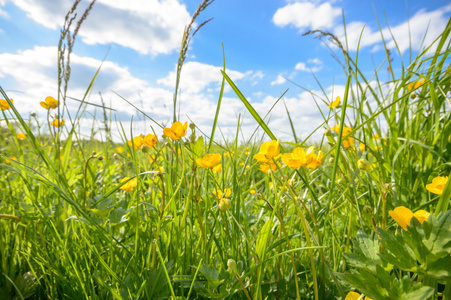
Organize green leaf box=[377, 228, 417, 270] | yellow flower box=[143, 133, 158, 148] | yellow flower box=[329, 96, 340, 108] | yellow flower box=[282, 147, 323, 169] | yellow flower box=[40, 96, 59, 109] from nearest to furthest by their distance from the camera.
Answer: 1. green leaf box=[377, 228, 417, 270]
2. yellow flower box=[282, 147, 323, 169]
3. yellow flower box=[143, 133, 158, 148]
4. yellow flower box=[329, 96, 340, 108]
5. yellow flower box=[40, 96, 59, 109]

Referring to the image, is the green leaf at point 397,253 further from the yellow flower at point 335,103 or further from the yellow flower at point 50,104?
the yellow flower at point 50,104

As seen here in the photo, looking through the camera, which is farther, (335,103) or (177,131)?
(335,103)

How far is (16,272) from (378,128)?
182 centimetres

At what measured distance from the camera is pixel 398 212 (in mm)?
581

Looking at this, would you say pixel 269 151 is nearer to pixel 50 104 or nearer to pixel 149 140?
pixel 149 140

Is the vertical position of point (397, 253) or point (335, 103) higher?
point (335, 103)

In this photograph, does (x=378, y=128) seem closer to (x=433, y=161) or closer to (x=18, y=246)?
(x=433, y=161)

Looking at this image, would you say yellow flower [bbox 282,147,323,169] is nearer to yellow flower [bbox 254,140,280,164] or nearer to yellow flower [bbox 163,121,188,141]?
yellow flower [bbox 254,140,280,164]

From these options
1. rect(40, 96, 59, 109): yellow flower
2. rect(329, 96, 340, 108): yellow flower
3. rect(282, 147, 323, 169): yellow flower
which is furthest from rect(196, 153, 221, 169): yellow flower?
rect(40, 96, 59, 109): yellow flower

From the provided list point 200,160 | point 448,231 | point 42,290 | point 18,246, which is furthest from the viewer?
point 18,246

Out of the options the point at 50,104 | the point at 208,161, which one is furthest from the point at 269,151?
the point at 50,104

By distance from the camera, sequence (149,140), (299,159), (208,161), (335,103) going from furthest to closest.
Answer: (335,103), (149,140), (208,161), (299,159)

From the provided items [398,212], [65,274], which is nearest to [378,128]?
[398,212]

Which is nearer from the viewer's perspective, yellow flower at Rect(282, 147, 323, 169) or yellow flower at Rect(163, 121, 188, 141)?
yellow flower at Rect(282, 147, 323, 169)
